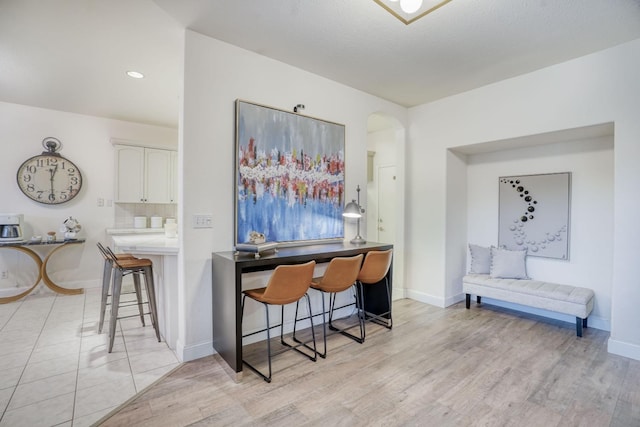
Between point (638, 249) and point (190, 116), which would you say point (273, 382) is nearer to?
point (190, 116)

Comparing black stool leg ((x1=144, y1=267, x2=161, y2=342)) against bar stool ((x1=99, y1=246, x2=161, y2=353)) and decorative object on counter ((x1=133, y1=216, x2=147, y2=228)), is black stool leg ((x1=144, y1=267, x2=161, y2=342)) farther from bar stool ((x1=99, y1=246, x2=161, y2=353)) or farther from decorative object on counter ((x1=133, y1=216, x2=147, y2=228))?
decorative object on counter ((x1=133, y1=216, x2=147, y2=228))

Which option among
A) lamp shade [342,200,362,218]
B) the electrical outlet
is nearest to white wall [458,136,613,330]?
lamp shade [342,200,362,218]

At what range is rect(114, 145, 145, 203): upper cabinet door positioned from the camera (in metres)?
4.86

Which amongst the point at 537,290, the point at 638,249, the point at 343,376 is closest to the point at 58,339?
the point at 343,376

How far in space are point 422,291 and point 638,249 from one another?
2199 mm

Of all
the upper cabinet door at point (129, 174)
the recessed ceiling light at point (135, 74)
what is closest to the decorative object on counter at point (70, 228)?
the upper cabinet door at point (129, 174)

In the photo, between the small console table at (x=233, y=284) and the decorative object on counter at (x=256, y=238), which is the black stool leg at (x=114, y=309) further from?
the decorative object on counter at (x=256, y=238)

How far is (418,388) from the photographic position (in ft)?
7.23

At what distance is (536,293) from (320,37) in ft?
11.0

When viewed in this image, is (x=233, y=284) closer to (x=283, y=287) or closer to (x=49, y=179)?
(x=283, y=287)

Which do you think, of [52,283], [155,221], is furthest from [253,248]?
[52,283]

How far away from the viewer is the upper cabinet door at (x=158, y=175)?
5.08 meters

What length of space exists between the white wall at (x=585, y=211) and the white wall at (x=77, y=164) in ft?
18.8

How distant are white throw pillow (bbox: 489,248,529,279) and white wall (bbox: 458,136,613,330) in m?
0.18
